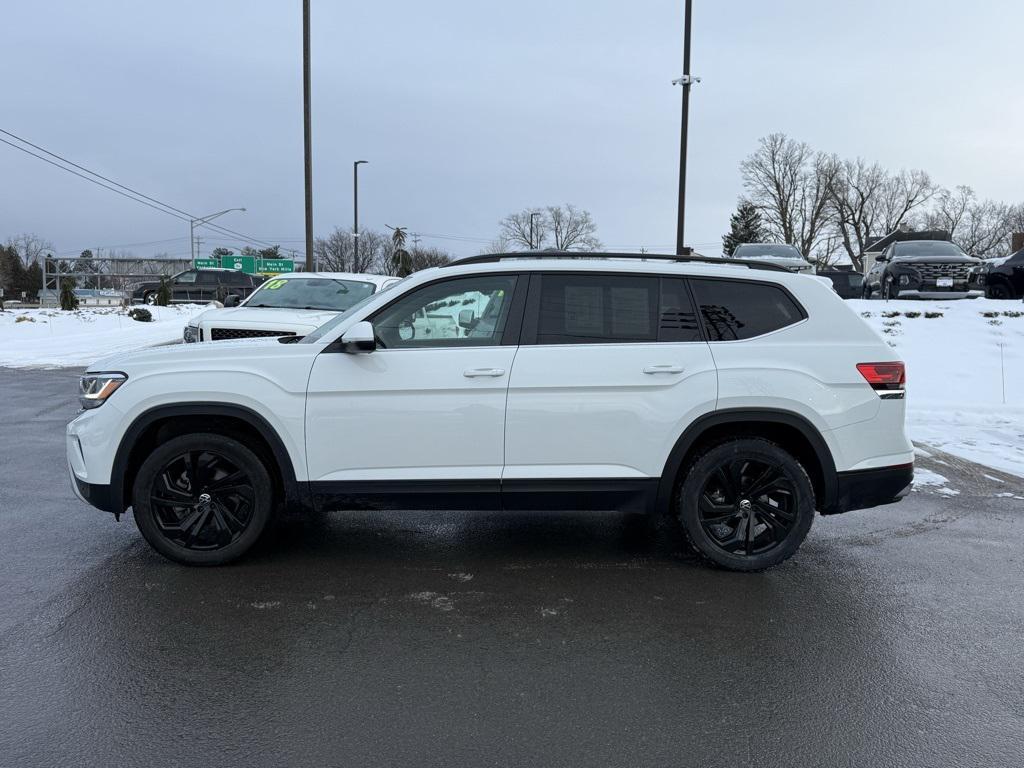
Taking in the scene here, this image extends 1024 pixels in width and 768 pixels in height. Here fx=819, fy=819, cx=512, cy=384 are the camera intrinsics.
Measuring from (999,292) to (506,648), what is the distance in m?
21.0

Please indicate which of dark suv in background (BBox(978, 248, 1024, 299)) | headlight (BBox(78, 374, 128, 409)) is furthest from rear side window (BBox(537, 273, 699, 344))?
dark suv in background (BBox(978, 248, 1024, 299))

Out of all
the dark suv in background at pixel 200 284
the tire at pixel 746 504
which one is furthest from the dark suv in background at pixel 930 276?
the dark suv in background at pixel 200 284

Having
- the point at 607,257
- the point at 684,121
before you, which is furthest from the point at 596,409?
the point at 684,121

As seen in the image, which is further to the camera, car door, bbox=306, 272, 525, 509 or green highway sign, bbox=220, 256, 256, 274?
A: green highway sign, bbox=220, 256, 256, 274

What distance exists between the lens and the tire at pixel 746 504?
15.6ft

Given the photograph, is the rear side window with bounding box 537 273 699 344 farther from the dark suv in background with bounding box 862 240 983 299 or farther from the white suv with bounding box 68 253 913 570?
the dark suv in background with bounding box 862 240 983 299

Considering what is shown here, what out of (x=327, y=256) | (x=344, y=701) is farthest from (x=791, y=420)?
(x=327, y=256)

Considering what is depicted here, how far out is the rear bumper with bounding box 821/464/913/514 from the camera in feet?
15.7

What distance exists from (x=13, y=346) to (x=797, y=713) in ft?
71.6

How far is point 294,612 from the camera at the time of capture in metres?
4.21

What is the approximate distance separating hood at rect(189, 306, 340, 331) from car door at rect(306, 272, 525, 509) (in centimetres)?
508

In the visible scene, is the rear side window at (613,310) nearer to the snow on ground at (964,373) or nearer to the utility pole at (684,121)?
the snow on ground at (964,373)

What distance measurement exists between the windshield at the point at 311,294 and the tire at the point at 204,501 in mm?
6413

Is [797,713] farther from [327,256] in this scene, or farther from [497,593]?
[327,256]
